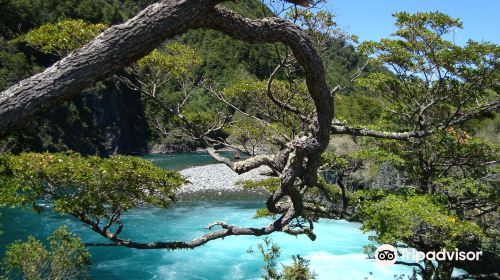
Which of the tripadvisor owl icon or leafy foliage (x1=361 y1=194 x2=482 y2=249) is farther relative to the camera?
the tripadvisor owl icon

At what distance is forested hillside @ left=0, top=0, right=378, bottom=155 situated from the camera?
149 ft

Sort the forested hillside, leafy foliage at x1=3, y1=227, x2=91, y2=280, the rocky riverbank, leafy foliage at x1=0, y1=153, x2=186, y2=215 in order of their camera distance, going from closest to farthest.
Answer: leafy foliage at x1=0, y1=153, x2=186, y2=215, leafy foliage at x1=3, y1=227, x2=91, y2=280, the rocky riverbank, the forested hillside

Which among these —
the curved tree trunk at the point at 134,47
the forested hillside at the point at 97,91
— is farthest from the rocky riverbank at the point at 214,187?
the curved tree trunk at the point at 134,47

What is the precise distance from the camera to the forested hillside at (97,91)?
4550 centimetres

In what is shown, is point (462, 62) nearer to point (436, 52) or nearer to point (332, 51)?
point (436, 52)

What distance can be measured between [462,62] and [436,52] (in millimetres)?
478

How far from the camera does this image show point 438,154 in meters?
9.09

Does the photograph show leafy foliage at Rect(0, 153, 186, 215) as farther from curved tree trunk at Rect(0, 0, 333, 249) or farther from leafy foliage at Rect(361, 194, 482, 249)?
curved tree trunk at Rect(0, 0, 333, 249)

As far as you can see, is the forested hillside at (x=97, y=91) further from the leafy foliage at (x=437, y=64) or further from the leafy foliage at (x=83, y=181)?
the leafy foliage at (x=83, y=181)

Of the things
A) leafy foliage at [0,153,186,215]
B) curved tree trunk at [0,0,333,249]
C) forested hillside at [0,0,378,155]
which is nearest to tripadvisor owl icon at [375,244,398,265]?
leafy foliage at [0,153,186,215]

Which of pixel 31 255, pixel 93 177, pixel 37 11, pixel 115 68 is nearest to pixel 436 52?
pixel 93 177

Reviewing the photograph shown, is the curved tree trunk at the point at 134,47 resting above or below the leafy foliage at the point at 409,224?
above

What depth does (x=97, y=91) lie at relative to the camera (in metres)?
60.9

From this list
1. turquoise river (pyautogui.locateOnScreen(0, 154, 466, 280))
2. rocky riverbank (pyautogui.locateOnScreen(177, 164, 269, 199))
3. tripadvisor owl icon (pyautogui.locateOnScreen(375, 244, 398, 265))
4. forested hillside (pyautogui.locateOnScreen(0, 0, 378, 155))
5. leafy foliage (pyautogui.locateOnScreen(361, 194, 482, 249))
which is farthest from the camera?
forested hillside (pyautogui.locateOnScreen(0, 0, 378, 155))
